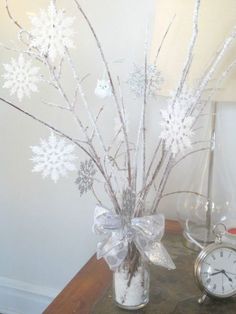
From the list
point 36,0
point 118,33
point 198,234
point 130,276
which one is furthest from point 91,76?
point 130,276

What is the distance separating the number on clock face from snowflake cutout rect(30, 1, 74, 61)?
1.82 ft

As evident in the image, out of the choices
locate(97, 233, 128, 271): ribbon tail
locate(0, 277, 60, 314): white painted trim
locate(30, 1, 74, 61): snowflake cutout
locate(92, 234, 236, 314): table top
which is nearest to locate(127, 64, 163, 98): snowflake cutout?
locate(30, 1, 74, 61): snowflake cutout

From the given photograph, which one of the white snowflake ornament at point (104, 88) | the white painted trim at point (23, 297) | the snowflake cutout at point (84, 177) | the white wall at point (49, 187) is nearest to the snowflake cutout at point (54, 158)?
the snowflake cutout at point (84, 177)

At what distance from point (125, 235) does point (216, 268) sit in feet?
0.76

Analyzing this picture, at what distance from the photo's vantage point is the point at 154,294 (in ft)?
3.09

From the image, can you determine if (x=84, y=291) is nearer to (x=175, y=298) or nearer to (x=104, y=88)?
(x=175, y=298)

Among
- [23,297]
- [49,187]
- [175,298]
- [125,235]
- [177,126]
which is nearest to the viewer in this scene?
[177,126]

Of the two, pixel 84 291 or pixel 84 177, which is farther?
pixel 84 291

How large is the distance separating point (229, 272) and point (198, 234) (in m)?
0.30

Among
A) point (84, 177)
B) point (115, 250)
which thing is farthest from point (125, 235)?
point (84, 177)

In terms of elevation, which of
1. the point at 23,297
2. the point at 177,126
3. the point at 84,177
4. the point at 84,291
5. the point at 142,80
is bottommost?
the point at 23,297

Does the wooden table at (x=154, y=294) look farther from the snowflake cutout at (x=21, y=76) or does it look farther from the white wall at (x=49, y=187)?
the snowflake cutout at (x=21, y=76)

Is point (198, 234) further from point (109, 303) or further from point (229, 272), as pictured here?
point (109, 303)

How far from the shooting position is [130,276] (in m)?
0.86
